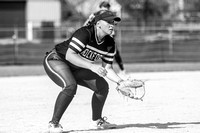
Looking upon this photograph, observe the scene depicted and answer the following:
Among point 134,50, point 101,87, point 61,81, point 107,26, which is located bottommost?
point 134,50

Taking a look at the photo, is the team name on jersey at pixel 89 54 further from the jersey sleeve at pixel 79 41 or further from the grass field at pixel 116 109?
the grass field at pixel 116 109

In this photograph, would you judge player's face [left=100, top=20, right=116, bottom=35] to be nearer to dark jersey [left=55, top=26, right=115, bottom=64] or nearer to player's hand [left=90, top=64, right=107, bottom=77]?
dark jersey [left=55, top=26, right=115, bottom=64]

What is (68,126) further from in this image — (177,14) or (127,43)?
(177,14)

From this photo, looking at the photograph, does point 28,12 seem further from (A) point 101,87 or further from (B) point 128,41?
(A) point 101,87

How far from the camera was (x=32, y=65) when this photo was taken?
20703 millimetres

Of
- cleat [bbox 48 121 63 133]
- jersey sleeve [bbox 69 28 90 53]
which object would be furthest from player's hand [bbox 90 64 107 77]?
cleat [bbox 48 121 63 133]

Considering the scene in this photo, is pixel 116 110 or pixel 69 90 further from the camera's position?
pixel 116 110

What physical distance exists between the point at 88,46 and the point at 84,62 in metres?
0.32

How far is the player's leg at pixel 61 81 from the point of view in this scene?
622 cm

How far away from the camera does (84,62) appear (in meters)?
6.03

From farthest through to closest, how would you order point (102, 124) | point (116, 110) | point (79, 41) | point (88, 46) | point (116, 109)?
point (116, 109) → point (116, 110) → point (102, 124) → point (88, 46) → point (79, 41)

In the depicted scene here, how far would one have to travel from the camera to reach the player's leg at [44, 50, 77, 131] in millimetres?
6219

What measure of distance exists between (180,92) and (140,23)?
2507 centimetres

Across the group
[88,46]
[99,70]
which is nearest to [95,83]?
[88,46]
